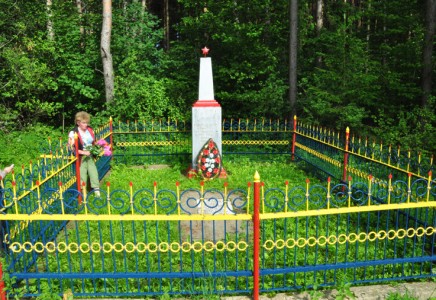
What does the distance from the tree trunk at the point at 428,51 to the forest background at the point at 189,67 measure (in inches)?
1.4

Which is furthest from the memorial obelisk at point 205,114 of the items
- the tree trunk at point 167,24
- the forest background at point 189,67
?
the tree trunk at point 167,24

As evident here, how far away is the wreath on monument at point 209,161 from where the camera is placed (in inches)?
361

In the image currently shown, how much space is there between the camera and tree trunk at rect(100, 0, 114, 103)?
13.5 metres

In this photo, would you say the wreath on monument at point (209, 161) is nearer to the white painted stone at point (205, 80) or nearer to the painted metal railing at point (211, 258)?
the white painted stone at point (205, 80)

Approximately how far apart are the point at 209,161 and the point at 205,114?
1.16 metres

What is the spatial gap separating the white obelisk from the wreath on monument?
21 cm

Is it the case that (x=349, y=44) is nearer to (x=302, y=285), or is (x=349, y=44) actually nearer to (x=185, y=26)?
(x=185, y=26)

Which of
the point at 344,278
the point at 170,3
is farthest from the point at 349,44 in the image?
the point at 170,3

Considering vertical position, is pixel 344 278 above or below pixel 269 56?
below

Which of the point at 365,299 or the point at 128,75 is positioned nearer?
the point at 365,299

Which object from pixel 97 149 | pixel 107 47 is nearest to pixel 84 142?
pixel 97 149

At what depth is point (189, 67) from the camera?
16.9 meters

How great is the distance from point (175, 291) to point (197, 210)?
2745 mm

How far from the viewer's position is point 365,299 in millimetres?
4094
